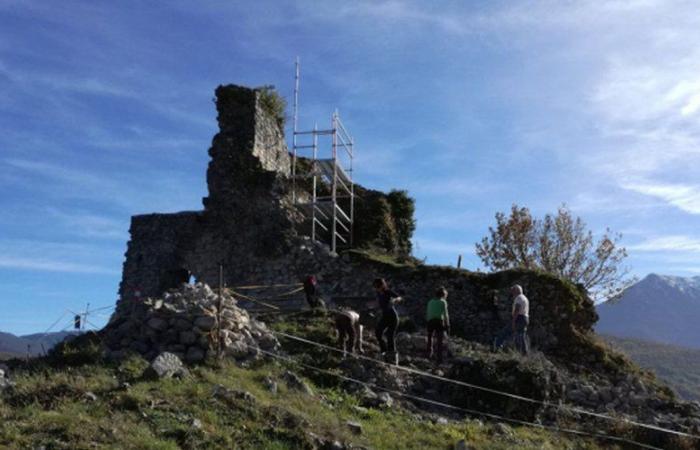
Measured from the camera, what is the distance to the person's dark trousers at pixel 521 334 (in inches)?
634

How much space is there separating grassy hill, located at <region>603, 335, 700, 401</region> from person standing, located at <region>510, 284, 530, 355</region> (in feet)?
211

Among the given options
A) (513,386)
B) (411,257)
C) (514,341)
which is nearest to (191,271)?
(411,257)

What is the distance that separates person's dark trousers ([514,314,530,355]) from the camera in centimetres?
1611

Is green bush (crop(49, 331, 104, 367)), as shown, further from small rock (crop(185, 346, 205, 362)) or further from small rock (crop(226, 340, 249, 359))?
small rock (crop(226, 340, 249, 359))

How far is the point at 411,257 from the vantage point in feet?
72.3

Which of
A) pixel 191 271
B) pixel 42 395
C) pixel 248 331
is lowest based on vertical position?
pixel 42 395

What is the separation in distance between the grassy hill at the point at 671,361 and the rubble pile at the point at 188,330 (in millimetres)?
69340

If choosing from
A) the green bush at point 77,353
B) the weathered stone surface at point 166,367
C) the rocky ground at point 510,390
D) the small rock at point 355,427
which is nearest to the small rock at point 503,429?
the rocky ground at point 510,390

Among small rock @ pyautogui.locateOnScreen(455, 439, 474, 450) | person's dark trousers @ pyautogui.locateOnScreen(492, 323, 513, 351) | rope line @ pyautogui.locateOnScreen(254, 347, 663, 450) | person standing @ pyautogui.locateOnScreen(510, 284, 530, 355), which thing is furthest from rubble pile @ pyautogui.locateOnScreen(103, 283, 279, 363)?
person's dark trousers @ pyautogui.locateOnScreen(492, 323, 513, 351)

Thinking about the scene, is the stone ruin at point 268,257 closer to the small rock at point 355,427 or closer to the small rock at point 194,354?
the small rock at point 194,354

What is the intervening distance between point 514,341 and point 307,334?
440 centimetres

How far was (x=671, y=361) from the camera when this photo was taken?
317 ft

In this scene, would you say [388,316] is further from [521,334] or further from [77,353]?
[77,353]

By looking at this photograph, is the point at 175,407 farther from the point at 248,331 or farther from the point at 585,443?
the point at 585,443
